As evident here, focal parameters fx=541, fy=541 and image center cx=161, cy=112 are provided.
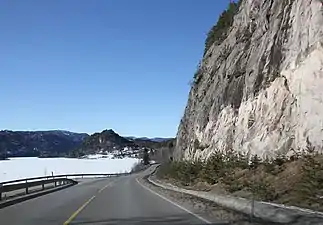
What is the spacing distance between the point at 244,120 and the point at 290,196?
16376 mm

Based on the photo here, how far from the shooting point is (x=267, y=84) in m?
33.3

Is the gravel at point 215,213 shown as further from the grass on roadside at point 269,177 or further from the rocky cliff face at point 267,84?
the rocky cliff face at point 267,84

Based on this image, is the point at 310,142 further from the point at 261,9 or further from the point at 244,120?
the point at 261,9

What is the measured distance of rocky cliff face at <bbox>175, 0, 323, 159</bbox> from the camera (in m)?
26.7

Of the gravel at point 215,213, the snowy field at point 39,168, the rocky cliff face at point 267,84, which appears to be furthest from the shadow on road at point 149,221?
the snowy field at point 39,168

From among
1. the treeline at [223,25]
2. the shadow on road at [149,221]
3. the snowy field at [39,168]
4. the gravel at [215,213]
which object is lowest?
the shadow on road at [149,221]

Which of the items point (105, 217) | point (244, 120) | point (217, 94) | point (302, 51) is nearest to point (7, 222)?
point (105, 217)

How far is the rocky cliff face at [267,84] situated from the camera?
26.7 metres

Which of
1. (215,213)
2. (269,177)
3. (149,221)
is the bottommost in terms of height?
(149,221)

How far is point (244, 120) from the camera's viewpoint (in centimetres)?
3606

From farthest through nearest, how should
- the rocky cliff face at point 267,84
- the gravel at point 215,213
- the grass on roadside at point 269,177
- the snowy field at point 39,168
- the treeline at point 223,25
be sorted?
the snowy field at point 39,168 → the treeline at point 223,25 → the rocky cliff face at point 267,84 → the grass on roadside at point 269,177 → the gravel at point 215,213

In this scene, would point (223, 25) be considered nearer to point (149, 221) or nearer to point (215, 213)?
point (215, 213)

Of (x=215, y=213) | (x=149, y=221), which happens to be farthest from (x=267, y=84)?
(x=149, y=221)

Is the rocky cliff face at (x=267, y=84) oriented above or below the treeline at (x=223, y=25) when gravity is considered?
below
